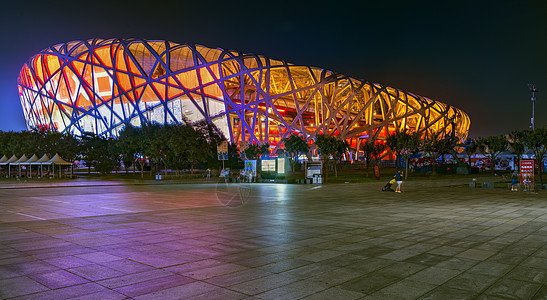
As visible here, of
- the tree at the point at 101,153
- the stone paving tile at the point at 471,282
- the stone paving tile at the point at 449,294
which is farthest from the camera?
the tree at the point at 101,153

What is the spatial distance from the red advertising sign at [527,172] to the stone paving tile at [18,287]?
86.4ft

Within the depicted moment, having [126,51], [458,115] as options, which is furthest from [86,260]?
[458,115]

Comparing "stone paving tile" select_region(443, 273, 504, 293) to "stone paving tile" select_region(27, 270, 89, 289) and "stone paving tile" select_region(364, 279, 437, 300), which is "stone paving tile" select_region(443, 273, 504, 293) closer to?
"stone paving tile" select_region(364, 279, 437, 300)

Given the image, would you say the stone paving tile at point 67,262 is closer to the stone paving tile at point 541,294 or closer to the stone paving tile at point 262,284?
the stone paving tile at point 262,284

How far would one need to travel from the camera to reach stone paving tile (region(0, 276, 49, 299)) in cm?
541

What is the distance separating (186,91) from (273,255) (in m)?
62.8

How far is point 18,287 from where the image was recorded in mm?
5672

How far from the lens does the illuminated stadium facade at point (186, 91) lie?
68750mm

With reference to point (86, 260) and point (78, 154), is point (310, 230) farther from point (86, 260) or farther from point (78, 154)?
point (78, 154)

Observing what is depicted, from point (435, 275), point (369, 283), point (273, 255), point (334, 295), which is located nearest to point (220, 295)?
point (334, 295)

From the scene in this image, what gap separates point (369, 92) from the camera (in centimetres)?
8419

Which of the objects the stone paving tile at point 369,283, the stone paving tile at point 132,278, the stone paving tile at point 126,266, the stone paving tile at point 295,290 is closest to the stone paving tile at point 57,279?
the stone paving tile at point 132,278

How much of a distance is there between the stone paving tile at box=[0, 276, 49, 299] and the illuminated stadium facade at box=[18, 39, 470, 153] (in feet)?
200

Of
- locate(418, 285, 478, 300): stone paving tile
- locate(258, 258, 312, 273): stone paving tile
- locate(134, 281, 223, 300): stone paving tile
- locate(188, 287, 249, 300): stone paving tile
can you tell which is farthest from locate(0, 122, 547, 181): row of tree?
locate(188, 287, 249, 300): stone paving tile
